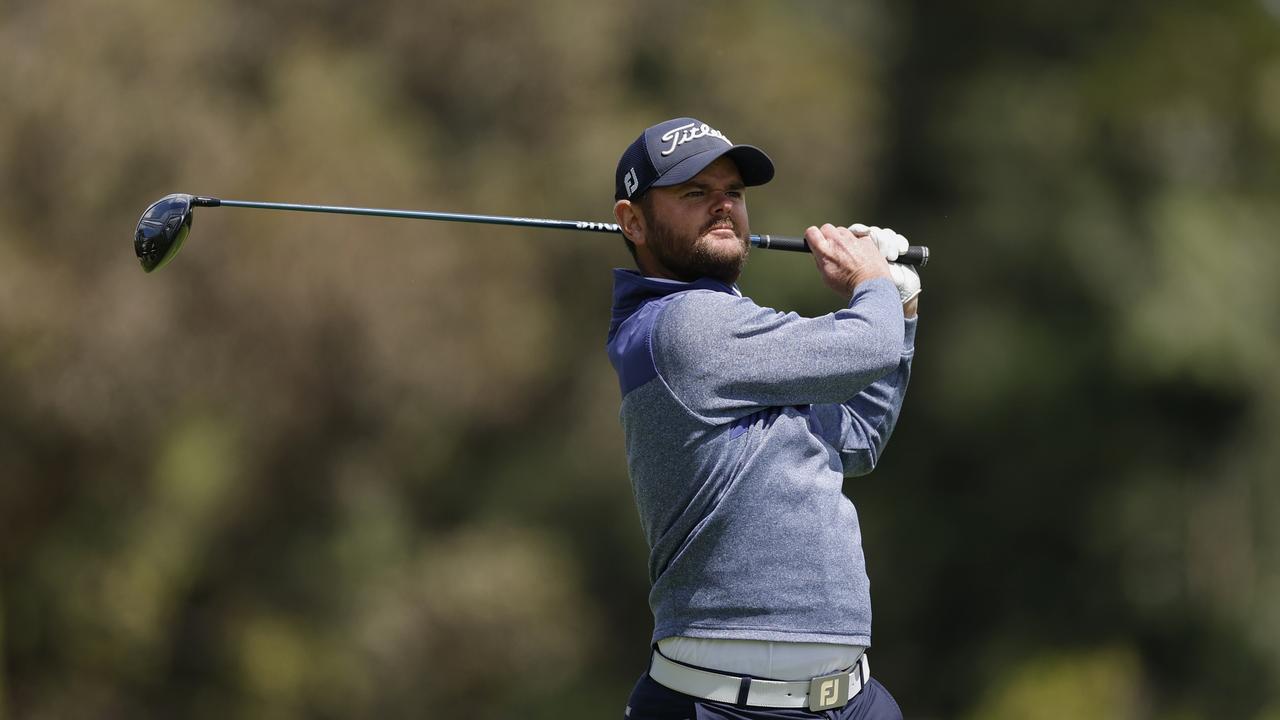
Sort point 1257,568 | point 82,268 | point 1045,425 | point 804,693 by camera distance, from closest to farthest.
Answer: point 804,693, point 82,268, point 1257,568, point 1045,425

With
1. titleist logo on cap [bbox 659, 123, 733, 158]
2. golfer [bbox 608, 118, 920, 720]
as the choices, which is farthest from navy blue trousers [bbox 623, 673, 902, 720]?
titleist logo on cap [bbox 659, 123, 733, 158]

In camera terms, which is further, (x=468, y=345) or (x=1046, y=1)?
(x=1046, y=1)

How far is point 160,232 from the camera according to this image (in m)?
3.87

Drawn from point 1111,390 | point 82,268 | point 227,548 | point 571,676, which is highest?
point 82,268

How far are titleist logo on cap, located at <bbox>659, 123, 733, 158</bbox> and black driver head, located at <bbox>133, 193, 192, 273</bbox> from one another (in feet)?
4.10

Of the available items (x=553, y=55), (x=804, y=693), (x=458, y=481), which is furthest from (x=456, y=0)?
(x=804, y=693)

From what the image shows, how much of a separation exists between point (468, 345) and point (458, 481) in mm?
1197

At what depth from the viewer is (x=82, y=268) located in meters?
10.2

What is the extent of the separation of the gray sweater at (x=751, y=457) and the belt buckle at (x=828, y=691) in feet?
0.26

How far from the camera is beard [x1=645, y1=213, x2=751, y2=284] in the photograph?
10.5 ft

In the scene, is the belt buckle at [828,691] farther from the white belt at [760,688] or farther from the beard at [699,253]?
the beard at [699,253]

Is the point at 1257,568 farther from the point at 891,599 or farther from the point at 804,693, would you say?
the point at 804,693

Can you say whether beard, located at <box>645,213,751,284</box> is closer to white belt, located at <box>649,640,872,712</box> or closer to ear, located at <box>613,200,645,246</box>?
ear, located at <box>613,200,645,246</box>

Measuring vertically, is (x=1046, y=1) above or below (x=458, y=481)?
above
